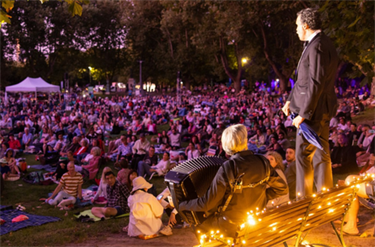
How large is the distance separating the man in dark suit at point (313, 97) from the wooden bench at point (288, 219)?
242mm

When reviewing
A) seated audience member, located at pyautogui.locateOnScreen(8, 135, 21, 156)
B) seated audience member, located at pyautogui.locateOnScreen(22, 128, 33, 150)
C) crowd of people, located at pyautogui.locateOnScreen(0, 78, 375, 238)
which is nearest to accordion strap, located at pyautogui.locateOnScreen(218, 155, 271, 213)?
crowd of people, located at pyautogui.locateOnScreen(0, 78, 375, 238)

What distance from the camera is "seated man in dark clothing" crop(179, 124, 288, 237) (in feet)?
8.29

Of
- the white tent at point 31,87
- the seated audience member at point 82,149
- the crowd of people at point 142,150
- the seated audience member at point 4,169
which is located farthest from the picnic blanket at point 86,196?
the white tent at point 31,87

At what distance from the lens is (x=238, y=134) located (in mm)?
2652

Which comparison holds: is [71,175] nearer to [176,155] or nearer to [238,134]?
[176,155]

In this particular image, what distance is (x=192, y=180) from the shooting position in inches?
104

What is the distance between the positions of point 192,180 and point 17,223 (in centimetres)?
577

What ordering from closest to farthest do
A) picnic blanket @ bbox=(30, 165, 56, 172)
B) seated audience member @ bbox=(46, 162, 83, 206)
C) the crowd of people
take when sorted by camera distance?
the crowd of people
seated audience member @ bbox=(46, 162, 83, 206)
picnic blanket @ bbox=(30, 165, 56, 172)

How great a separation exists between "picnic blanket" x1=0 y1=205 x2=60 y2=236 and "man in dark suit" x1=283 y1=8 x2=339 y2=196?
5475 millimetres

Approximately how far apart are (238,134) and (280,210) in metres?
0.58

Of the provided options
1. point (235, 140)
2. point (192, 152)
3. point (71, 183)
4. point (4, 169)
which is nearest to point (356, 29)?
point (235, 140)

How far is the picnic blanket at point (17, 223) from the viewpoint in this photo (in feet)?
22.8

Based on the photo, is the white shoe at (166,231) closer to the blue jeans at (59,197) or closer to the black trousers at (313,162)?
the black trousers at (313,162)

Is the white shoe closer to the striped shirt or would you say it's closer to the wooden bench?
the wooden bench
